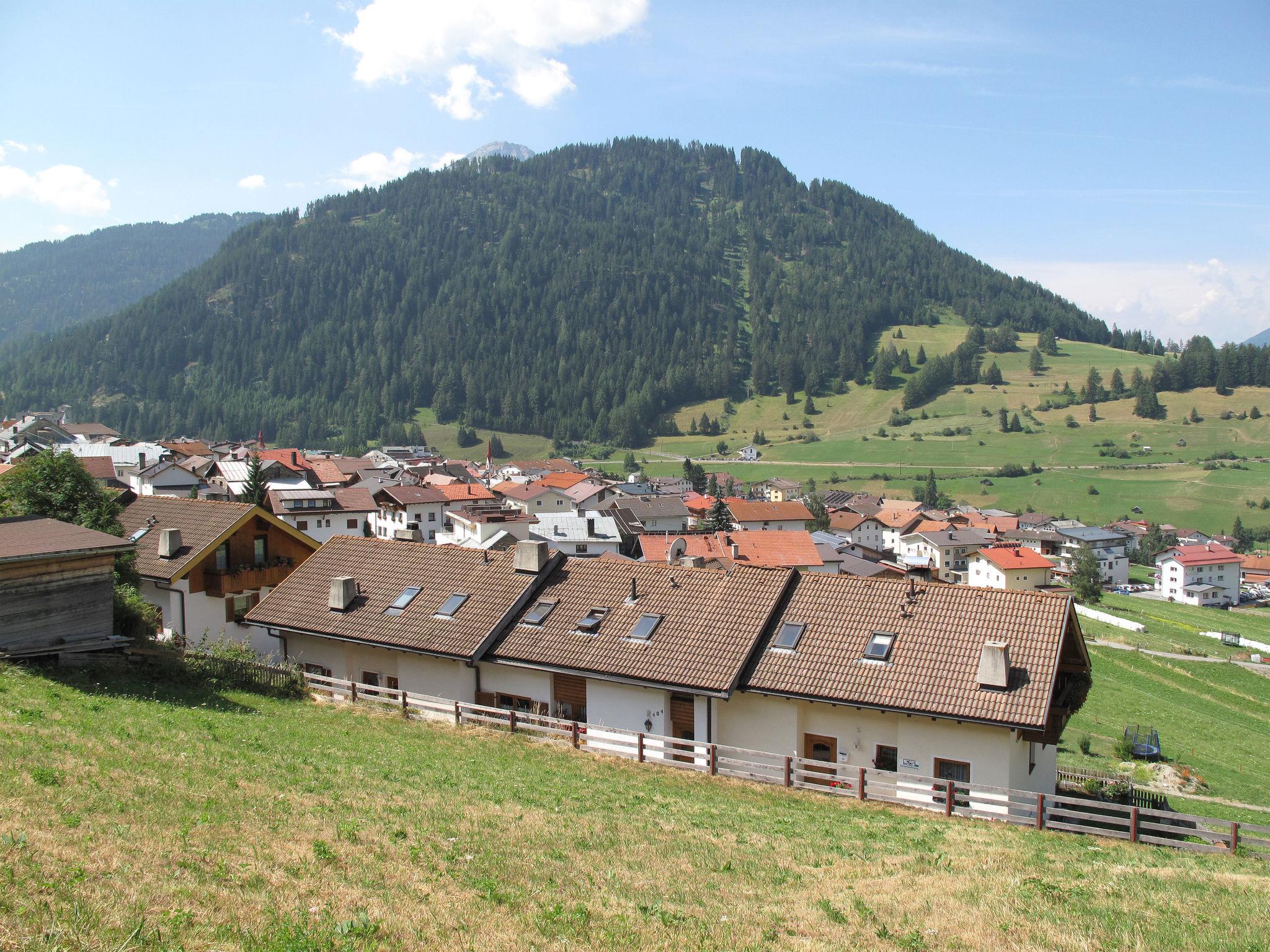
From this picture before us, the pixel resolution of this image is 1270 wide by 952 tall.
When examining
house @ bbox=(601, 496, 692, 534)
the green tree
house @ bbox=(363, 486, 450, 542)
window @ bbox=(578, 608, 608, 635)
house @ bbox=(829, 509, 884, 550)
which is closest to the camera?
window @ bbox=(578, 608, 608, 635)

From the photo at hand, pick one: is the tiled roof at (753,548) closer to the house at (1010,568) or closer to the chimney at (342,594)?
the house at (1010,568)

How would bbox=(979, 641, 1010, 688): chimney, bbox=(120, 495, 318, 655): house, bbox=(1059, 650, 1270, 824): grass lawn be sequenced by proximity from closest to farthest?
bbox=(979, 641, 1010, 688): chimney < bbox=(120, 495, 318, 655): house < bbox=(1059, 650, 1270, 824): grass lawn

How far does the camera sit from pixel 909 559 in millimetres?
117500

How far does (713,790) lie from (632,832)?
4908 millimetres

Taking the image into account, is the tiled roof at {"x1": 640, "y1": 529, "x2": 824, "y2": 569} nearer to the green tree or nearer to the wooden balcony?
the green tree

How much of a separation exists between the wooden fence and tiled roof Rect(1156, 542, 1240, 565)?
12207 cm

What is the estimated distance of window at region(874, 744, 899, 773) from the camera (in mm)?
19906

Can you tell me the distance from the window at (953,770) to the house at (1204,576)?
413ft

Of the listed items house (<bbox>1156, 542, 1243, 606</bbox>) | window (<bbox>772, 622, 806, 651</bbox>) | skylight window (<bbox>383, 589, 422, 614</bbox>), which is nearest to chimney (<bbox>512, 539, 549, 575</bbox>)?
skylight window (<bbox>383, 589, 422, 614</bbox>)

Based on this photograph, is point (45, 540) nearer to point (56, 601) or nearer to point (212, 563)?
point (56, 601)

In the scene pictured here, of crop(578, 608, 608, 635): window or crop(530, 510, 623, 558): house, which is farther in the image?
crop(530, 510, 623, 558): house

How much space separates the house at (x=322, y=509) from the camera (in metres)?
71.8

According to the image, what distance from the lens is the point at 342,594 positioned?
92.1 feet

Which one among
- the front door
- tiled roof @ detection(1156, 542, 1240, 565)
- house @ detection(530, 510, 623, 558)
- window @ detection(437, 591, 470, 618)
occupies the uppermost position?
window @ detection(437, 591, 470, 618)
